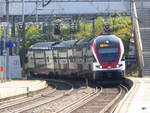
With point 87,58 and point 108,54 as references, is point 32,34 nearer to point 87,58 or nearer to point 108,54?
point 87,58

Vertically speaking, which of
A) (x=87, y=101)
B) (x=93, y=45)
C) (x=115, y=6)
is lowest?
(x=87, y=101)

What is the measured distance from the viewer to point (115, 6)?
73438 mm

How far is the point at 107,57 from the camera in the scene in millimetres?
36312

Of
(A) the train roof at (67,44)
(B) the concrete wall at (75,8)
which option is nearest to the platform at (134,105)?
(A) the train roof at (67,44)

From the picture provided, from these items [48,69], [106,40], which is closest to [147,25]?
[48,69]

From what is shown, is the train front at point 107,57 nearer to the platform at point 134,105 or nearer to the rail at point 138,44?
the rail at point 138,44

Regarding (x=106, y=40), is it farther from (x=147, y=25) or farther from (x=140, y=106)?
(x=147, y=25)

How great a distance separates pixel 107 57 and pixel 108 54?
9.2 inches

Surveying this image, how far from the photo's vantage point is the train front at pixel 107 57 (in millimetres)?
36094

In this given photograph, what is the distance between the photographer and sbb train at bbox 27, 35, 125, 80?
119 feet

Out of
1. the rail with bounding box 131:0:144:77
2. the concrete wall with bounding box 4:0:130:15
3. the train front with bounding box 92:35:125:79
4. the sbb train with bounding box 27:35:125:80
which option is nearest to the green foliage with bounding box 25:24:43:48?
the concrete wall with bounding box 4:0:130:15

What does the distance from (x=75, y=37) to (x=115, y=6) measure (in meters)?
6.30

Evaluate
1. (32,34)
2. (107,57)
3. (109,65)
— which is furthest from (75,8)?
(109,65)

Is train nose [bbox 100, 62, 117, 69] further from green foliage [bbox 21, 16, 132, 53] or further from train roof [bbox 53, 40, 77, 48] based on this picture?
green foliage [bbox 21, 16, 132, 53]
